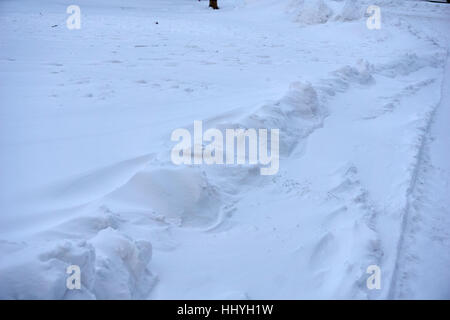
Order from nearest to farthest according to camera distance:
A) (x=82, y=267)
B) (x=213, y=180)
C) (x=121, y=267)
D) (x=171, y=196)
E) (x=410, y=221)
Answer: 1. (x=82, y=267)
2. (x=121, y=267)
3. (x=171, y=196)
4. (x=410, y=221)
5. (x=213, y=180)

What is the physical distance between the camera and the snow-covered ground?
76.4 inches

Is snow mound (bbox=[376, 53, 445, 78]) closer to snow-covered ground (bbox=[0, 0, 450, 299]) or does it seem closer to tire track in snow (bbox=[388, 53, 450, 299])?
snow-covered ground (bbox=[0, 0, 450, 299])

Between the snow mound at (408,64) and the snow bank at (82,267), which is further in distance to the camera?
the snow mound at (408,64)

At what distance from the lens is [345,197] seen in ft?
8.94

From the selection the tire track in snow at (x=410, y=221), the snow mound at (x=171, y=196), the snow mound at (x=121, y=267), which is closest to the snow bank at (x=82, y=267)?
the snow mound at (x=121, y=267)

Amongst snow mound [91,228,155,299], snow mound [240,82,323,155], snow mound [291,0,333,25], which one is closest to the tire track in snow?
snow mound [240,82,323,155]

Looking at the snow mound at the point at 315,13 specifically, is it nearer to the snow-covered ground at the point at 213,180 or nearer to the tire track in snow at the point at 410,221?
the snow-covered ground at the point at 213,180

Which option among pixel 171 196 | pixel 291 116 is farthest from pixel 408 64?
pixel 171 196

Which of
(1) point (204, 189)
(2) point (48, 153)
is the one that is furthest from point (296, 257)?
(2) point (48, 153)

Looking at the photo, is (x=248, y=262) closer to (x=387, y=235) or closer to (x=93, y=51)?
(x=387, y=235)

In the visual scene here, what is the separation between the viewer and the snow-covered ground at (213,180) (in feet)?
6.36

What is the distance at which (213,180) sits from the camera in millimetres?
2678

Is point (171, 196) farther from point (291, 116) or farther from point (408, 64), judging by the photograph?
point (408, 64)

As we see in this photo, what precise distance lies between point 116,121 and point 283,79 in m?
2.35
